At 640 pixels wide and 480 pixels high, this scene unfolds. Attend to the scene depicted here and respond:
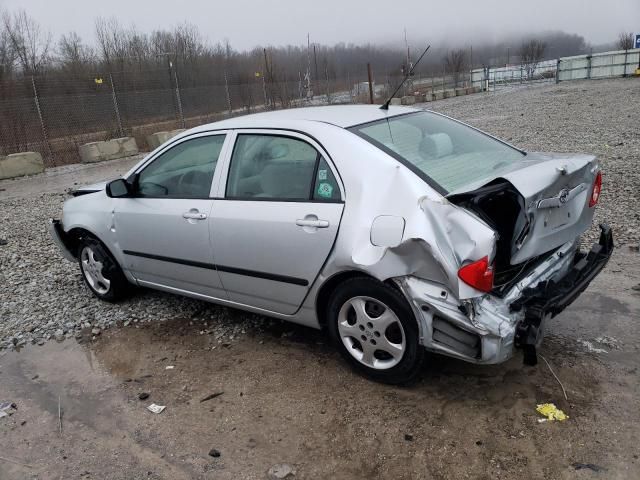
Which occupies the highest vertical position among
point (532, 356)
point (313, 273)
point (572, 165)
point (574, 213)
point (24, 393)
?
point (572, 165)

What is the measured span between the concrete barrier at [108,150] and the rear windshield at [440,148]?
15.2 meters

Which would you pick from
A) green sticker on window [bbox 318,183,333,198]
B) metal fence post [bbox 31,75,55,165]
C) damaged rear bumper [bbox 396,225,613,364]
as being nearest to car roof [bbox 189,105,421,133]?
green sticker on window [bbox 318,183,333,198]

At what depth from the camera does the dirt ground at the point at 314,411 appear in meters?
2.64

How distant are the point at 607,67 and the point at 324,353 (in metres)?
40.5

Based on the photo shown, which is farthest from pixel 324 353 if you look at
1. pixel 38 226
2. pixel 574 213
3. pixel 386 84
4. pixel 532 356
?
pixel 386 84

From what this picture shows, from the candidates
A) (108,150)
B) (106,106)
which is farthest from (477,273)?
(106,106)

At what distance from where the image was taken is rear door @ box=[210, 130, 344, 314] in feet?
10.4

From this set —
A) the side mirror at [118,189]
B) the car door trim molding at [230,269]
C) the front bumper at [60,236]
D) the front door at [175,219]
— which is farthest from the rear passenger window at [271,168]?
the front bumper at [60,236]

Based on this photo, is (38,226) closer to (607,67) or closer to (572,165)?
(572,165)

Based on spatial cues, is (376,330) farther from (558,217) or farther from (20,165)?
→ (20,165)

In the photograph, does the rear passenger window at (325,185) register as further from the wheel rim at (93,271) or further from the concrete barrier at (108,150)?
the concrete barrier at (108,150)

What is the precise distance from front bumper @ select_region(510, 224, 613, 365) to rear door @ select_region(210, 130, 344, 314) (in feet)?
3.69

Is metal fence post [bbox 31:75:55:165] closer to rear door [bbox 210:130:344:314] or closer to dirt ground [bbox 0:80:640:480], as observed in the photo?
dirt ground [bbox 0:80:640:480]

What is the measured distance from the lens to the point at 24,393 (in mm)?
3650
